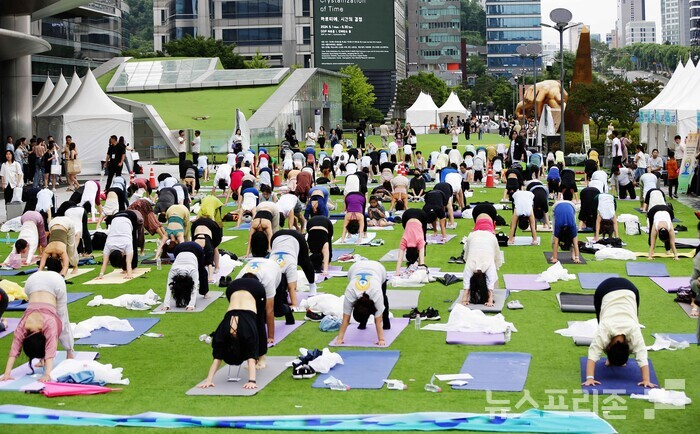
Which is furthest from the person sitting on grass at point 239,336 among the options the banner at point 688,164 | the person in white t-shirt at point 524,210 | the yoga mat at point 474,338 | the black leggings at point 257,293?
the banner at point 688,164

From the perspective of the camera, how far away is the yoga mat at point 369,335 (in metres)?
14.8

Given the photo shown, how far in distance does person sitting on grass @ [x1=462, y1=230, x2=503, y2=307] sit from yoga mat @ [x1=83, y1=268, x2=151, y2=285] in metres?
7.03

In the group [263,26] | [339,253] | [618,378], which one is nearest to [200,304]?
[339,253]

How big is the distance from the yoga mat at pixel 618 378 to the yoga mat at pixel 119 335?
6.56m

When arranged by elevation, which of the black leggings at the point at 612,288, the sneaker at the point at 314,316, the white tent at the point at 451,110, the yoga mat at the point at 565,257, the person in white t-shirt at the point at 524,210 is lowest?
the sneaker at the point at 314,316

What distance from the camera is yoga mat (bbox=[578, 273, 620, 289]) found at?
760 inches

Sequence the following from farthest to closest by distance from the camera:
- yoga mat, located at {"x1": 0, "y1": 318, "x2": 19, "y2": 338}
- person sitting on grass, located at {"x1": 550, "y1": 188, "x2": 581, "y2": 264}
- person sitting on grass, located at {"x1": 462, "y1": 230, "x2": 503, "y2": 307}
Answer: person sitting on grass, located at {"x1": 550, "y1": 188, "x2": 581, "y2": 264} < person sitting on grass, located at {"x1": 462, "y1": 230, "x2": 503, "y2": 307} < yoga mat, located at {"x1": 0, "y1": 318, "x2": 19, "y2": 338}

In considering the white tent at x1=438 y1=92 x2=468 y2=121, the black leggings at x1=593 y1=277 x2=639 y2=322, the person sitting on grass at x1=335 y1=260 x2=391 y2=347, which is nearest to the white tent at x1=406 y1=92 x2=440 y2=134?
the white tent at x1=438 y1=92 x2=468 y2=121

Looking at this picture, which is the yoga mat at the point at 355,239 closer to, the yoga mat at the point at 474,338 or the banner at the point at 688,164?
the yoga mat at the point at 474,338

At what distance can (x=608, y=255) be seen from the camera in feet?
74.4

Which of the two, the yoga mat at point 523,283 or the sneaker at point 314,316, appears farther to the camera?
the yoga mat at point 523,283

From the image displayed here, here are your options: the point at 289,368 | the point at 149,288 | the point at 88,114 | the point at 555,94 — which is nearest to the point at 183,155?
the point at 88,114

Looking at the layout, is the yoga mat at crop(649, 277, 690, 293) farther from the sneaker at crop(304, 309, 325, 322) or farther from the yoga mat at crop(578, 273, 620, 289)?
the sneaker at crop(304, 309, 325, 322)

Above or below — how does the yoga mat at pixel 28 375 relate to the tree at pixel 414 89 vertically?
below
